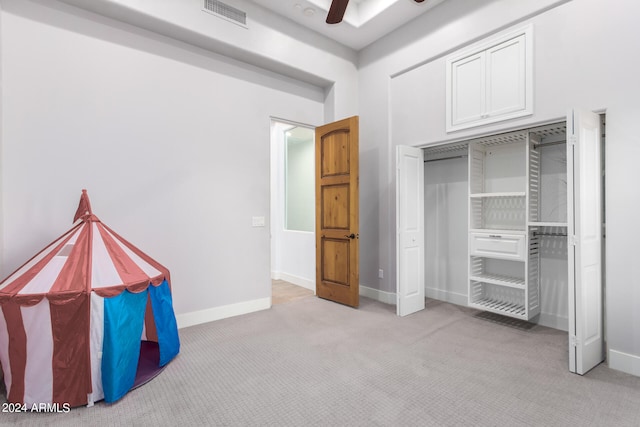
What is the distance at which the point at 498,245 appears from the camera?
11.3 feet

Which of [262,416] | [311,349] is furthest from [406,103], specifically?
[262,416]

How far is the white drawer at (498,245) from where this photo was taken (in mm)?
3283

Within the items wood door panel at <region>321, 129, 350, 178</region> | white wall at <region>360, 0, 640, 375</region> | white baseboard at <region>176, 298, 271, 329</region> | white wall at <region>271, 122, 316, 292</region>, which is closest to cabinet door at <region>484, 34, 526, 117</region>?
white wall at <region>360, 0, 640, 375</region>

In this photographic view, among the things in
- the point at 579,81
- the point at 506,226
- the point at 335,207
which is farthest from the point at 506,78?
the point at 335,207

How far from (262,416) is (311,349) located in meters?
0.98

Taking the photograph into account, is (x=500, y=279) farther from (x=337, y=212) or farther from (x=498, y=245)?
(x=337, y=212)

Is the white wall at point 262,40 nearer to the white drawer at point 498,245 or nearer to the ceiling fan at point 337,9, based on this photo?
the ceiling fan at point 337,9

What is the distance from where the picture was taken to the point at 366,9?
158 inches

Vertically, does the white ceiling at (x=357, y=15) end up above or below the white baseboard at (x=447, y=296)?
above

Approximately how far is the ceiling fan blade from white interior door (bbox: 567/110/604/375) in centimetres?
192

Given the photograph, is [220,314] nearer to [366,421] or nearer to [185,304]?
[185,304]

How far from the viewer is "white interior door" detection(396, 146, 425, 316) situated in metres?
3.73

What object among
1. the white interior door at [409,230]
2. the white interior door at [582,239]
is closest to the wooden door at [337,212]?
the white interior door at [409,230]

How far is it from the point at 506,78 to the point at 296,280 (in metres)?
4.06
